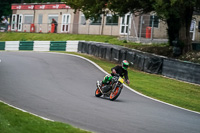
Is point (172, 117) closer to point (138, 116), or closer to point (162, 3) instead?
point (138, 116)

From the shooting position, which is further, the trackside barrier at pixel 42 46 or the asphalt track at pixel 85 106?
the trackside barrier at pixel 42 46

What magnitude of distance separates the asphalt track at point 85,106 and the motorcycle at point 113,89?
0.24 metres

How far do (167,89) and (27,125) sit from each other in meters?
12.4

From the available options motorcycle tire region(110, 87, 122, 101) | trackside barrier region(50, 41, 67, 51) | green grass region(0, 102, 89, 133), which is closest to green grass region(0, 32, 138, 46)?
trackside barrier region(50, 41, 67, 51)

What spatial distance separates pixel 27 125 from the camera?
25.6 ft

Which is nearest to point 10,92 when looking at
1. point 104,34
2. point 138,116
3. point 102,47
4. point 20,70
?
point 138,116

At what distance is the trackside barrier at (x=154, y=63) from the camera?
21453 mm

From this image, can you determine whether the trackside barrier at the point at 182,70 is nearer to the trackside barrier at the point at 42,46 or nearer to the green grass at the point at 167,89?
the green grass at the point at 167,89

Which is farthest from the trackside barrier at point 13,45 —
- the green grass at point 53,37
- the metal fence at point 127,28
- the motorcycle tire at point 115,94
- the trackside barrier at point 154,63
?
the motorcycle tire at point 115,94

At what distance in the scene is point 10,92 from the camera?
13242mm

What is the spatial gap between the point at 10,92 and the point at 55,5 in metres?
40.4

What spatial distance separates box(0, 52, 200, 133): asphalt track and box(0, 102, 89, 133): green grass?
79 centimetres

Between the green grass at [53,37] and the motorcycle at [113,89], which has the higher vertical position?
the green grass at [53,37]

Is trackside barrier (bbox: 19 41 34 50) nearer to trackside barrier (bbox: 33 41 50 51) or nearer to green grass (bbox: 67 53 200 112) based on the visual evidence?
trackside barrier (bbox: 33 41 50 51)
